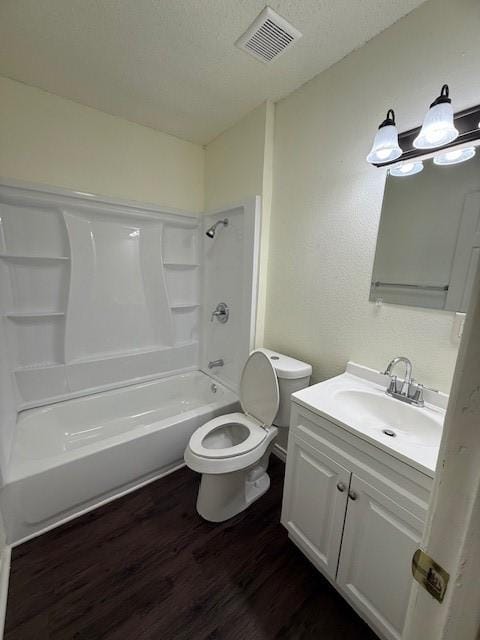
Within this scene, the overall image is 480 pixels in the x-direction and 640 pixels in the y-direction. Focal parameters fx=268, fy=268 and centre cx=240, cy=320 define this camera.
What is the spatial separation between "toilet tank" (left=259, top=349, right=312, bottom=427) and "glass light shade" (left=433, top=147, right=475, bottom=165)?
116cm

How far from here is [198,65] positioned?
1.45m

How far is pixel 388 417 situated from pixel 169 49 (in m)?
2.09

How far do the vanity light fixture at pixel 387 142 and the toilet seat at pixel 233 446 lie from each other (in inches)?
60.8

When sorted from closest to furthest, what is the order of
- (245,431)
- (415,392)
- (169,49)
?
(415,392), (169,49), (245,431)

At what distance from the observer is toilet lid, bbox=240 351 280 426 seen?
1.58 metres

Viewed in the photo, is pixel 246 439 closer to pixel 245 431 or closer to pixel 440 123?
pixel 245 431

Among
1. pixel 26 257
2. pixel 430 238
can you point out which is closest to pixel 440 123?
pixel 430 238

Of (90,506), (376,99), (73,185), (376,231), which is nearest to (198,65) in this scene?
(376,99)

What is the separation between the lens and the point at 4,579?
3.83 feet

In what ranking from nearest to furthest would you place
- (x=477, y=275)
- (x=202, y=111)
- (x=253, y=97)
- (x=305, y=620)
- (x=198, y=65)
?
1. (x=477, y=275)
2. (x=305, y=620)
3. (x=198, y=65)
4. (x=253, y=97)
5. (x=202, y=111)

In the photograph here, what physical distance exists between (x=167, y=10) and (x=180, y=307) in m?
1.83

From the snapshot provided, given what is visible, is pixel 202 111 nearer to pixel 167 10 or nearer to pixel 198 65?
pixel 198 65

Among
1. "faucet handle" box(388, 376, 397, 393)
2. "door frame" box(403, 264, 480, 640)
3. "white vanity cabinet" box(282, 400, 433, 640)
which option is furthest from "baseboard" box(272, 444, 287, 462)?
"door frame" box(403, 264, 480, 640)

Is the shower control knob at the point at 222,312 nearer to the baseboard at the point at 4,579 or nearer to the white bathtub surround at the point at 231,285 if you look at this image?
the white bathtub surround at the point at 231,285
